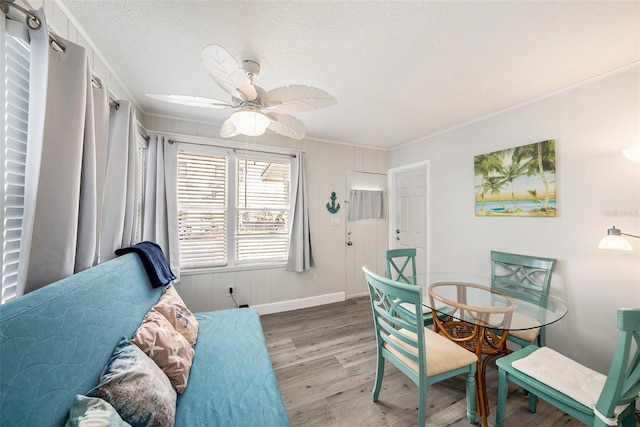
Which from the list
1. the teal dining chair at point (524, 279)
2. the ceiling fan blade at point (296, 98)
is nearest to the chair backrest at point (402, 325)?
the teal dining chair at point (524, 279)

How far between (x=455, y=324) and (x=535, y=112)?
7.01 ft

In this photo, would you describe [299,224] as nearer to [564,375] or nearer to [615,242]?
[564,375]

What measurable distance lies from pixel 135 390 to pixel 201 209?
221 cm

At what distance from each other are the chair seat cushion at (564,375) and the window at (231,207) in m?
2.66

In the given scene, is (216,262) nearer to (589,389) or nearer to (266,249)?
(266,249)

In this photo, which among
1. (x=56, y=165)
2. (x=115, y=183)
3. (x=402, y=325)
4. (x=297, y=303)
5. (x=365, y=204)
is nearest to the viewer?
(x=56, y=165)

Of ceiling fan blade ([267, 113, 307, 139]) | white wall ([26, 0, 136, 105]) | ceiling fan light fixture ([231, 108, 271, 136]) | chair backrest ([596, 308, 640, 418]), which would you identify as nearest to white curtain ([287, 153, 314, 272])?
ceiling fan blade ([267, 113, 307, 139])

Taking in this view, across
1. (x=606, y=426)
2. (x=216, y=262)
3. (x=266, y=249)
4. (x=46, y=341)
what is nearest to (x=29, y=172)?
(x=46, y=341)

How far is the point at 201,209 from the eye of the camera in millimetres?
2887

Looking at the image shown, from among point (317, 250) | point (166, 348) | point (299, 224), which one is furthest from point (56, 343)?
point (317, 250)

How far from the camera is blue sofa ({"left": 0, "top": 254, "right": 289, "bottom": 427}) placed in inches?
26.2

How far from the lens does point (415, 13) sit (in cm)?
129

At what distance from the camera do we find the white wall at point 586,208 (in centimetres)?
172

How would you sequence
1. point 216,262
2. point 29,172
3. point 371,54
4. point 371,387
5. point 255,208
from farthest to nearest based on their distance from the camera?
point 255,208 → point 216,262 → point 371,387 → point 371,54 → point 29,172
